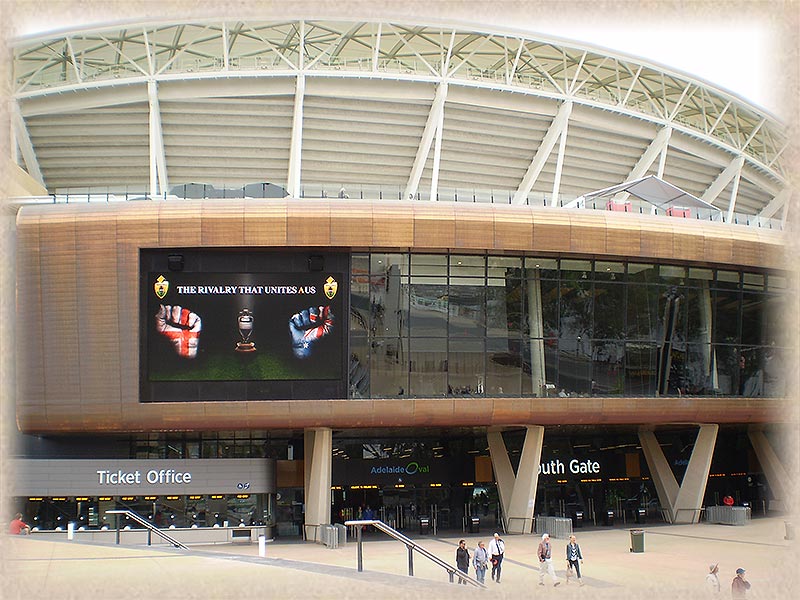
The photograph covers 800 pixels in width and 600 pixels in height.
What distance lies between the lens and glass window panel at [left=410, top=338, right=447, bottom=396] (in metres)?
35.0

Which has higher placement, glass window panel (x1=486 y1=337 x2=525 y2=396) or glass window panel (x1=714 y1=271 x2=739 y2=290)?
glass window panel (x1=714 y1=271 x2=739 y2=290)

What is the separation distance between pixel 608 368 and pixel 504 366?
4.35 meters

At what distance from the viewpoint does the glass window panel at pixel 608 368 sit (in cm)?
3675

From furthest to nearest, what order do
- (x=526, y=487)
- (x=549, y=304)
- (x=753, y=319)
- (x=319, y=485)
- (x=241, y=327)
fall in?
(x=753, y=319) < (x=526, y=487) < (x=549, y=304) < (x=319, y=485) < (x=241, y=327)

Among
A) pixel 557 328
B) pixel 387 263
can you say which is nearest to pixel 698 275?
pixel 557 328

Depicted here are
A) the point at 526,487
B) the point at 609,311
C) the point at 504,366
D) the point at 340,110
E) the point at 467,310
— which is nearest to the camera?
the point at 467,310

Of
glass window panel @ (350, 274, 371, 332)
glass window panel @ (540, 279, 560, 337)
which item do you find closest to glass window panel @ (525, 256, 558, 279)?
glass window panel @ (540, 279, 560, 337)

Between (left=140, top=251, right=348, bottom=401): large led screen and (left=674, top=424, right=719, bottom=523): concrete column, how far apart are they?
16267 millimetres

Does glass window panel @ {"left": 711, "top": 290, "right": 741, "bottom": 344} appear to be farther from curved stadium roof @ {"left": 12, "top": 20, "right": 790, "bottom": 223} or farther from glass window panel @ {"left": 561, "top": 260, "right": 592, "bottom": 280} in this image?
curved stadium roof @ {"left": 12, "top": 20, "right": 790, "bottom": 223}

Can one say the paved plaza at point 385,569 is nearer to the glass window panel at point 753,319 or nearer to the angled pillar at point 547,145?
the glass window panel at point 753,319

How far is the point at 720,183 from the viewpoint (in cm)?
6269

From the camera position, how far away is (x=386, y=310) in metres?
35.1

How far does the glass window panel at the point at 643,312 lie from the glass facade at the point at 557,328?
40 millimetres

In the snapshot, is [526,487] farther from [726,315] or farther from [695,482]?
[726,315]
